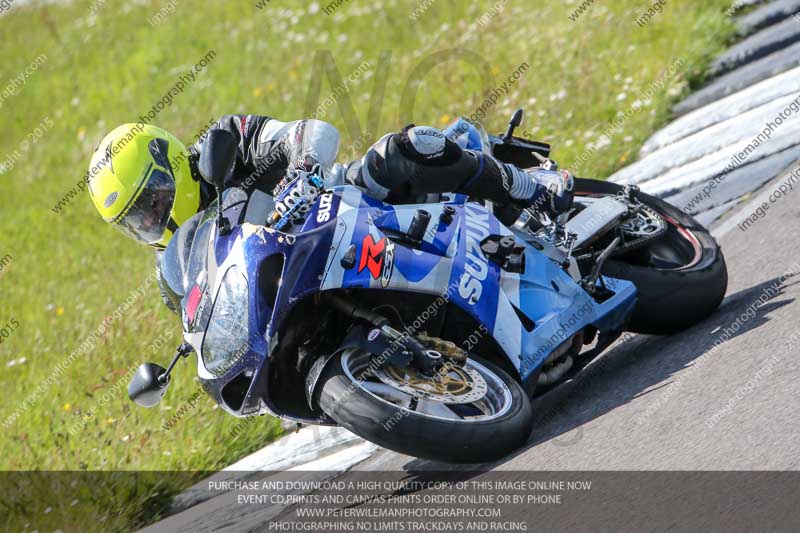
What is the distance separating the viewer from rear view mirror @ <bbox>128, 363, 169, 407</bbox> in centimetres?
520

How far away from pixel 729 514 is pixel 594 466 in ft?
2.98

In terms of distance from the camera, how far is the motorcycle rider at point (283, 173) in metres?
5.30

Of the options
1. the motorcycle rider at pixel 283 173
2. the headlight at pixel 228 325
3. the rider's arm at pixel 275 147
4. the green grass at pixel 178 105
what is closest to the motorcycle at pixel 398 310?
the headlight at pixel 228 325

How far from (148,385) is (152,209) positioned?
811 mm

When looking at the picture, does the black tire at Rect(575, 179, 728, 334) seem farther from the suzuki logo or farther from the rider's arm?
the rider's arm

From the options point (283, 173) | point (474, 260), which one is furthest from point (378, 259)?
point (283, 173)

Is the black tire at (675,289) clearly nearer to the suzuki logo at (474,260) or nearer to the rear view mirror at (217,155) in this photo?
the suzuki logo at (474,260)

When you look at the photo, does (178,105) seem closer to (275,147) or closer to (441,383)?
(275,147)

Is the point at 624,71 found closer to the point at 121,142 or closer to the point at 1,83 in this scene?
the point at 121,142

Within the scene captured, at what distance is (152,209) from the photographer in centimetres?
539

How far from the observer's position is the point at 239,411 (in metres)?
4.95

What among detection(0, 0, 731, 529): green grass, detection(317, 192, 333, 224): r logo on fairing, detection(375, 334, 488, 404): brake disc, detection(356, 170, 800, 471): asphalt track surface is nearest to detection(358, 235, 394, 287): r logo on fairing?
detection(317, 192, 333, 224): r logo on fairing

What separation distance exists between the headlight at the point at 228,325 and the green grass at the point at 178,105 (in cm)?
189

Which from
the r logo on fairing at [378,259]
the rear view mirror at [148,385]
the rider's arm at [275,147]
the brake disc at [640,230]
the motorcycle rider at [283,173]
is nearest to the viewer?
the r logo on fairing at [378,259]
